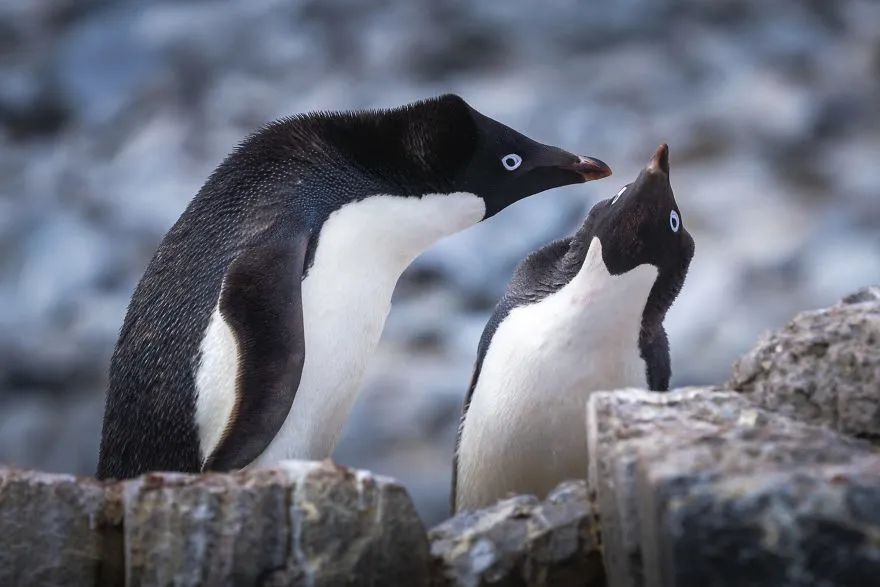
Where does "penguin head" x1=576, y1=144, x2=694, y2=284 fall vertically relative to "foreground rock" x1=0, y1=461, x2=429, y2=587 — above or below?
above

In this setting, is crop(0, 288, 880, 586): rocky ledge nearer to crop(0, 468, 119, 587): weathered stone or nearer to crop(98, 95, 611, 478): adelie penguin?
crop(0, 468, 119, 587): weathered stone

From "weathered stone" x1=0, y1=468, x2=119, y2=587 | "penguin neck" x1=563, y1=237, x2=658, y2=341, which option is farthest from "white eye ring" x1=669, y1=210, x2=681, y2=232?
"weathered stone" x1=0, y1=468, x2=119, y2=587

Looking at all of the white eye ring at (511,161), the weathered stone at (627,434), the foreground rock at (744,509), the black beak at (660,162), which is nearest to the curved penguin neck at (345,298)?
the white eye ring at (511,161)

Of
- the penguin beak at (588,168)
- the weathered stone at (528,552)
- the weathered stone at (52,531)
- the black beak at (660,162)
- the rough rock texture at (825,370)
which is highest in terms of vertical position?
the penguin beak at (588,168)

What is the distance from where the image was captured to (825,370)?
164 cm

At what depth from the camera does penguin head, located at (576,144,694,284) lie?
219 cm

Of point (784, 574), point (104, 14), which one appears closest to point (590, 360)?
point (784, 574)

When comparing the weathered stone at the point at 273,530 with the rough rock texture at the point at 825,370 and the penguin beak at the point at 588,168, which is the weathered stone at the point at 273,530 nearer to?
the rough rock texture at the point at 825,370

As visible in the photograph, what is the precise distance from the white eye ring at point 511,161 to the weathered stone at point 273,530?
111cm

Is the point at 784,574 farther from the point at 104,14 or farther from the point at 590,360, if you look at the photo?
the point at 104,14

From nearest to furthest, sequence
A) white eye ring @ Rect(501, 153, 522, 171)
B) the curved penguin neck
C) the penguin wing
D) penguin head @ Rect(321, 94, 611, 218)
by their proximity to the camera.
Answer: the penguin wing → the curved penguin neck → penguin head @ Rect(321, 94, 611, 218) → white eye ring @ Rect(501, 153, 522, 171)

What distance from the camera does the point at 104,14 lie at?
16.0ft

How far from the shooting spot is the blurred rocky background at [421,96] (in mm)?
4109

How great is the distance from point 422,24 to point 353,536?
11.7ft
